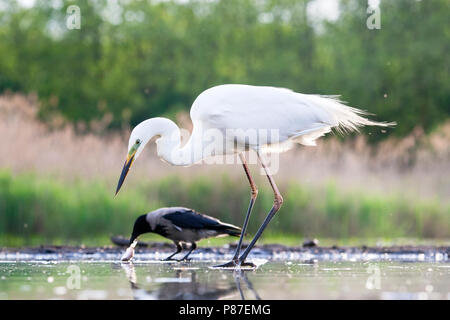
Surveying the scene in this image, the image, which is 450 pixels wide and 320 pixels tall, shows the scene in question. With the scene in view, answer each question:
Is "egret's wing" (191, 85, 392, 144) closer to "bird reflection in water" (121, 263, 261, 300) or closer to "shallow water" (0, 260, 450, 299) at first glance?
"shallow water" (0, 260, 450, 299)

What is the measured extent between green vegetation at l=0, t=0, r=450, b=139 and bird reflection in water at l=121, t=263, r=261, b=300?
21.7 m

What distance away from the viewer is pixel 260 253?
9883 millimetres

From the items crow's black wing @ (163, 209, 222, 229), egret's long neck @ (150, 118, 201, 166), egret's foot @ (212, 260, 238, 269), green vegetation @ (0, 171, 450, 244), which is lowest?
green vegetation @ (0, 171, 450, 244)

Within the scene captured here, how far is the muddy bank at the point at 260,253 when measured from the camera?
917cm

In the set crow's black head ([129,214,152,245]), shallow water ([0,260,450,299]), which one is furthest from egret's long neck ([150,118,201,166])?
shallow water ([0,260,450,299])

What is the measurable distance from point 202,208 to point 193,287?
7.26 metres

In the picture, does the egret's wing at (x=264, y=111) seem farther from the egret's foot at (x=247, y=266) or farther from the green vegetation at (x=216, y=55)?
the green vegetation at (x=216, y=55)

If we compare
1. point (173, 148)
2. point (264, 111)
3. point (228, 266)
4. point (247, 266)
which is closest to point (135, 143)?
point (173, 148)

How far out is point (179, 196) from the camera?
13.4 m

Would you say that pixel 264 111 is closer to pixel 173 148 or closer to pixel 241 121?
pixel 241 121

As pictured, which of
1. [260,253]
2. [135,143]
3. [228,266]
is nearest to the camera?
[228,266]

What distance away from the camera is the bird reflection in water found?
17.9ft

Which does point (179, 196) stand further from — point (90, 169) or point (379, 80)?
point (379, 80)

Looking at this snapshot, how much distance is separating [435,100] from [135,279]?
23530 mm
